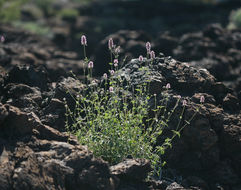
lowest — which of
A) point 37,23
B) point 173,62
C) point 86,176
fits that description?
point 37,23

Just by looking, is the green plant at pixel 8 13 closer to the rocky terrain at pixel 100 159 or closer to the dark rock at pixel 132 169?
the rocky terrain at pixel 100 159

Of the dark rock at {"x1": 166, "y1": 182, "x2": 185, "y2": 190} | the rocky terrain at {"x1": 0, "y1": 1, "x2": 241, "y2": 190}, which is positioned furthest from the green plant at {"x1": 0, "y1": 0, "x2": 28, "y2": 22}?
the dark rock at {"x1": 166, "y1": 182, "x2": 185, "y2": 190}

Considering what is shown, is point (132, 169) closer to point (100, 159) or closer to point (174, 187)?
point (100, 159)

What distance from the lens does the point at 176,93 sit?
713 cm

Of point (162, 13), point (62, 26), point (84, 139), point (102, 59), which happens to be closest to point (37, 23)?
point (62, 26)

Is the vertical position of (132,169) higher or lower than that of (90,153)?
lower

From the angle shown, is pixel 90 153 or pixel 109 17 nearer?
pixel 90 153

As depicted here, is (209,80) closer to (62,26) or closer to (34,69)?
(34,69)

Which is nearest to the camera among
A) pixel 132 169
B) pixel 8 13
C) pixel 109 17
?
pixel 132 169

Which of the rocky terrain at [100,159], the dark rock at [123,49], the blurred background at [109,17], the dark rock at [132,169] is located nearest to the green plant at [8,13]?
the blurred background at [109,17]

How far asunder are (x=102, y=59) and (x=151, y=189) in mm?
9132

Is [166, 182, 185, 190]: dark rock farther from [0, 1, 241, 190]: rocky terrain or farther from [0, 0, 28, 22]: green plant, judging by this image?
[0, 0, 28, 22]: green plant

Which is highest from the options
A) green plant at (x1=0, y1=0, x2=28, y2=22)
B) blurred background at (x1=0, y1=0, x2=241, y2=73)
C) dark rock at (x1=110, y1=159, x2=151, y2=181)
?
dark rock at (x1=110, y1=159, x2=151, y2=181)

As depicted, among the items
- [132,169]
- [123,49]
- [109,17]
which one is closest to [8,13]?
[109,17]
